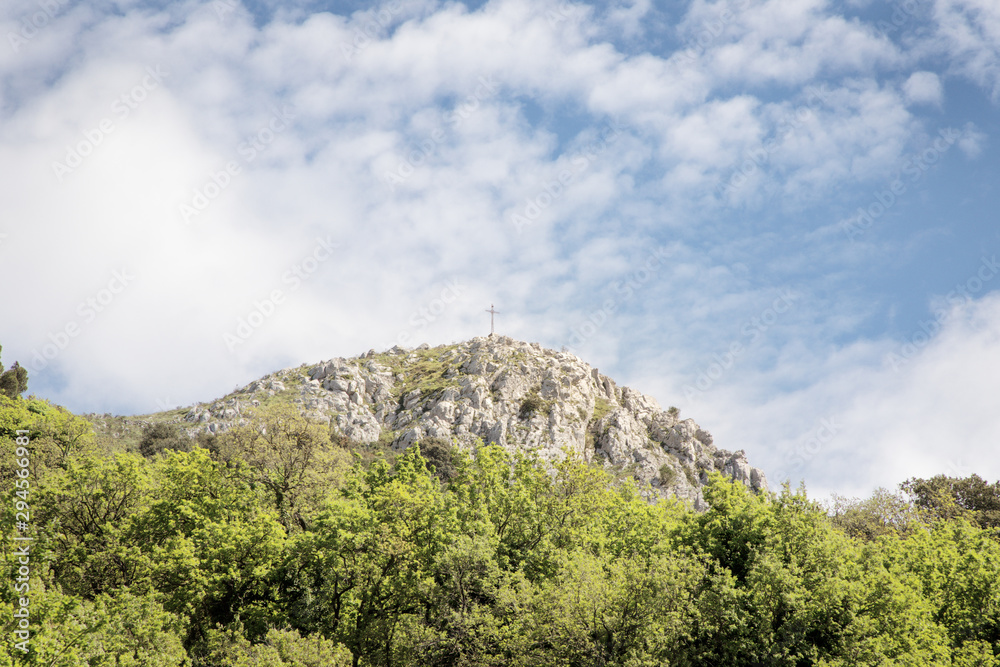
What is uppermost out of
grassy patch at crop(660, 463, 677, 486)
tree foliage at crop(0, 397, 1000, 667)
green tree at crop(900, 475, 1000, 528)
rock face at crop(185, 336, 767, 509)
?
rock face at crop(185, 336, 767, 509)

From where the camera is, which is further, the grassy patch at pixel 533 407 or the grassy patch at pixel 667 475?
the grassy patch at pixel 533 407

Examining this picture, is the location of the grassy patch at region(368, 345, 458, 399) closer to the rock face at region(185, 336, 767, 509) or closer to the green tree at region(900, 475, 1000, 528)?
the rock face at region(185, 336, 767, 509)

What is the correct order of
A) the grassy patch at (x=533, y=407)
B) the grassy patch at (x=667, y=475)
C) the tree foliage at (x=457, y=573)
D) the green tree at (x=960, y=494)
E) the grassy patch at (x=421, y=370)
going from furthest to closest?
the grassy patch at (x=421, y=370)
the grassy patch at (x=533, y=407)
the grassy patch at (x=667, y=475)
the green tree at (x=960, y=494)
the tree foliage at (x=457, y=573)

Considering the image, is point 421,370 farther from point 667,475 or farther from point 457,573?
point 457,573

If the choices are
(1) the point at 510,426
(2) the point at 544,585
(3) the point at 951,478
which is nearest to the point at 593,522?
(2) the point at 544,585

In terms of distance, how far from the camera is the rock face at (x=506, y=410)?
12288 cm

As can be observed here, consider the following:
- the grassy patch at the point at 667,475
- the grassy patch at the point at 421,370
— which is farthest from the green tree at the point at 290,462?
the grassy patch at the point at 667,475

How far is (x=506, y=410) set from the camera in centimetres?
13288

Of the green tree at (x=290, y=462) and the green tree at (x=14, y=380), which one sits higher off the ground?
the green tree at (x=14, y=380)

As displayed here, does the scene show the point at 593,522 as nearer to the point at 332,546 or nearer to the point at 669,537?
the point at 669,537

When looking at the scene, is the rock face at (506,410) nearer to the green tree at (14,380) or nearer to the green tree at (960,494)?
the green tree at (14,380)

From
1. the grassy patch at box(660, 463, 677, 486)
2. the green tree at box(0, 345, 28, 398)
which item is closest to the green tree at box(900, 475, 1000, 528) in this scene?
the grassy patch at box(660, 463, 677, 486)

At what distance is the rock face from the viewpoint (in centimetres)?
12288

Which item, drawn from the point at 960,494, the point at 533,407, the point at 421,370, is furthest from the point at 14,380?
the point at 960,494
